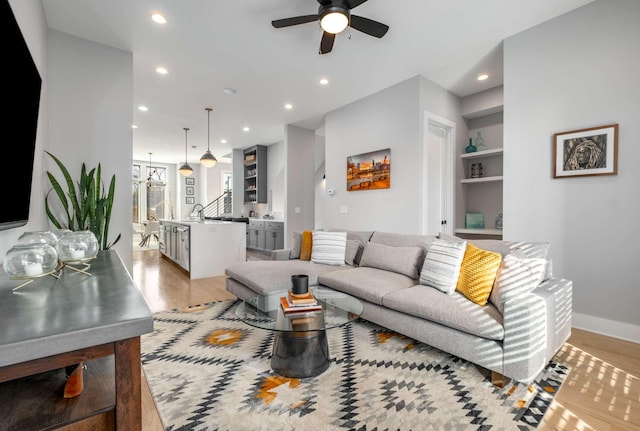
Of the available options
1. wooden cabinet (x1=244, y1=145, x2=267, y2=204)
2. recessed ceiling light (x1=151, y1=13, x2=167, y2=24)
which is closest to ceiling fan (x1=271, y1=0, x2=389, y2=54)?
recessed ceiling light (x1=151, y1=13, x2=167, y2=24)

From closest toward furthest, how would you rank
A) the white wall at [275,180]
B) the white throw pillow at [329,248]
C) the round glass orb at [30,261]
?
the round glass orb at [30,261] → the white throw pillow at [329,248] → the white wall at [275,180]

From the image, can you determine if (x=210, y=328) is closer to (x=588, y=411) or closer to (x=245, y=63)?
(x=588, y=411)

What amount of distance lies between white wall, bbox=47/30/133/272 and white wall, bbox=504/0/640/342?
4.29 meters

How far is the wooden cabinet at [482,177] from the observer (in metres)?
4.34

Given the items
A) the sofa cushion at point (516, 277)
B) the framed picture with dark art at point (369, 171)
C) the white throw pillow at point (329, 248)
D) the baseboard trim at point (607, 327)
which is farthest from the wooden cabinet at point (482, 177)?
the sofa cushion at point (516, 277)

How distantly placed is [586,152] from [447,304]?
205 centimetres

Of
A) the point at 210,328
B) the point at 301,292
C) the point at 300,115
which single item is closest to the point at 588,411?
the point at 301,292

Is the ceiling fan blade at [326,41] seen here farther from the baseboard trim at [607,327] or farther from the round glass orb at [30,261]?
the baseboard trim at [607,327]

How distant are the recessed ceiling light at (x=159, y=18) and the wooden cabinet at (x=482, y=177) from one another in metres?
4.09

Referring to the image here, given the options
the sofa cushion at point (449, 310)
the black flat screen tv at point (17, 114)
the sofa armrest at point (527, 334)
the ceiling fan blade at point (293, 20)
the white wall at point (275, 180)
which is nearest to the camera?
the black flat screen tv at point (17, 114)

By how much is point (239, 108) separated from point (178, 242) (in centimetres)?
262

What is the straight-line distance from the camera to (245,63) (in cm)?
364

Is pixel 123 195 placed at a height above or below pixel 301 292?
above

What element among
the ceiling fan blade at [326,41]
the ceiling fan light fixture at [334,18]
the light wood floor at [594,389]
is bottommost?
the light wood floor at [594,389]
